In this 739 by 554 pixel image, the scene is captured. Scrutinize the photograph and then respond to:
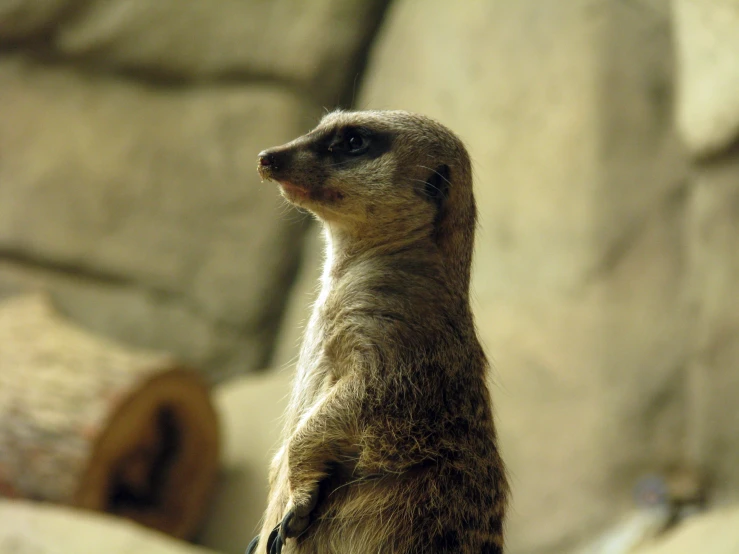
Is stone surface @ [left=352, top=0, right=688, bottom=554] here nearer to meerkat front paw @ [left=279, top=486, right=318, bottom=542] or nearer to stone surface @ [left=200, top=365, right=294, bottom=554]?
stone surface @ [left=200, top=365, right=294, bottom=554]

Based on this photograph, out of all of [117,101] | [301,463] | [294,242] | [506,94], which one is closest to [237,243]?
[294,242]

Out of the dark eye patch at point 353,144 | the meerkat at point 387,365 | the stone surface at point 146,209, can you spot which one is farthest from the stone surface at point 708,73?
the dark eye patch at point 353,144

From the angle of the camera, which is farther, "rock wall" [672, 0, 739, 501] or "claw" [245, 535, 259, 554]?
"rock wall" [672, 0, 739, 501]

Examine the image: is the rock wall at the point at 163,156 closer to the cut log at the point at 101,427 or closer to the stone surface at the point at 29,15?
the stone surface at the point at 29,15

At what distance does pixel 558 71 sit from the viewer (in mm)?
5297

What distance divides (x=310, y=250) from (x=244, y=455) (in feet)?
4.77

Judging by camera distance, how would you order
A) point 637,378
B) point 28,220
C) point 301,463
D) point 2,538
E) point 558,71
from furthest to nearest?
point 28,220, point 558,71, point 637,378, point 2,538, point 301,463

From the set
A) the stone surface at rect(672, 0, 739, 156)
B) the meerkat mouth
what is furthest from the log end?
the meerkat mouth

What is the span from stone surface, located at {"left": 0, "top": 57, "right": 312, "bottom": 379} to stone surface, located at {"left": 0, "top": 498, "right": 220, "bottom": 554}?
2.10 meters

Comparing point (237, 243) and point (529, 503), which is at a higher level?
point (237, 243)

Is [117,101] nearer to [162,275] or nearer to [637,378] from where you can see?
[162,275]

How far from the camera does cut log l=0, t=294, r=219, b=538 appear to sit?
15.6ft

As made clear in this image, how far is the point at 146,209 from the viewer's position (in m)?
6.36

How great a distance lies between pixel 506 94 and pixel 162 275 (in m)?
2.53
